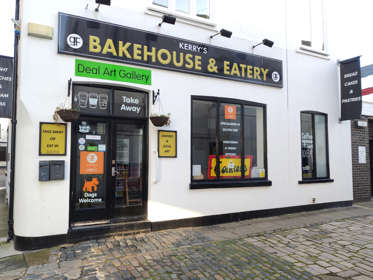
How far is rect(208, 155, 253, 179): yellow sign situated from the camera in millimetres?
6637

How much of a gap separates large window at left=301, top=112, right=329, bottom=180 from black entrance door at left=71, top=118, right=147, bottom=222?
190 inches

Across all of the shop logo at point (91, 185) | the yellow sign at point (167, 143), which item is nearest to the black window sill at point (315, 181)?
the yellow sign at point (167, 143)

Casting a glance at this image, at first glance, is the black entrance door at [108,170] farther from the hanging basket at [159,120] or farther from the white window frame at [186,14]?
the white window frame at [186,14]

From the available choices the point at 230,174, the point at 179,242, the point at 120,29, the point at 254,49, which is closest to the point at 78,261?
the point at 179,242

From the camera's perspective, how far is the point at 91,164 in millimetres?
5402

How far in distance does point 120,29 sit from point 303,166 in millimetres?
6039

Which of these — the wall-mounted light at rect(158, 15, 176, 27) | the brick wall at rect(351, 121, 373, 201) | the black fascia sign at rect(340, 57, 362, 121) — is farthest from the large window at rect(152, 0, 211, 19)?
the brick wall at rect(351, 121, 373, 201)

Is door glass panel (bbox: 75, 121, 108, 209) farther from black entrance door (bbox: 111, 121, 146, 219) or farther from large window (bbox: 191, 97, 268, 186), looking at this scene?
large window (bbox: 191, 97, 268, 186)

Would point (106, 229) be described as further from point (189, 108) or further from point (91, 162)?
point (189, 108)

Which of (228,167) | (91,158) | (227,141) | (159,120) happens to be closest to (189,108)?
(159,120)

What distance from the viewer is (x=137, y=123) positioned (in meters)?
5.89

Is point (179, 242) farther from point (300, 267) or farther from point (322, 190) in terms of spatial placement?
point (322, 190)

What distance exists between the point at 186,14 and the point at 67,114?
3.67m

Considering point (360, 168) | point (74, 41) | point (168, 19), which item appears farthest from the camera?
point (360, 168)
